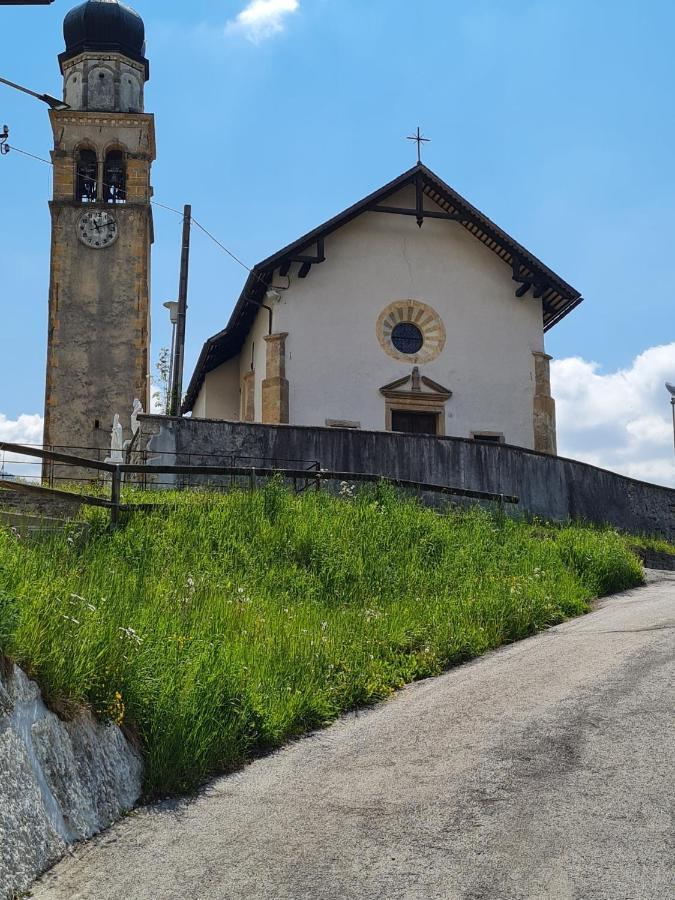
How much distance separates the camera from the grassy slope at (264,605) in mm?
6734

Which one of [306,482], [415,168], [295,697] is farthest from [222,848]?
[415,168]

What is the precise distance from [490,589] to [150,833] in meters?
6.92

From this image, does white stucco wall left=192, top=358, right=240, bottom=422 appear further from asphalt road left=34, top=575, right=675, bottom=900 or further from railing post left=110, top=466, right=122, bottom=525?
asphalt road left=34, top=575, right=675, bottom=900

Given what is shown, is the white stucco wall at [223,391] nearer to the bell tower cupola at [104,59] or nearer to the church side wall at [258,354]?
the church side wall at [258,354]

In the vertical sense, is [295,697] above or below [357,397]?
below

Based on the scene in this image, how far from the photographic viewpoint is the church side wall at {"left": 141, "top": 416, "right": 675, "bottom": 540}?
17.5 meters

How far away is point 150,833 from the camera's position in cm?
596

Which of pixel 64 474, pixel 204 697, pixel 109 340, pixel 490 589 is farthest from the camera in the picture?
pixel 109 340

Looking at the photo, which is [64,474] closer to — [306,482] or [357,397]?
[357,397]

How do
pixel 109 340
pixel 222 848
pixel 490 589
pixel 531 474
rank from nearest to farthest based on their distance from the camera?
pixel 222 848
pixel 490 589
pixel 531 474
pixel 109 340

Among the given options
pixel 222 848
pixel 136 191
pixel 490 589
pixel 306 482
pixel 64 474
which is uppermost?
pixel 136 191

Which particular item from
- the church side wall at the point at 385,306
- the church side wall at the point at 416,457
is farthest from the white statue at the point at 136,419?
the church side wall at the point at 385,306

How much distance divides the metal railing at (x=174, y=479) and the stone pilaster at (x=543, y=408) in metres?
6.85

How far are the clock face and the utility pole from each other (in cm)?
1006
